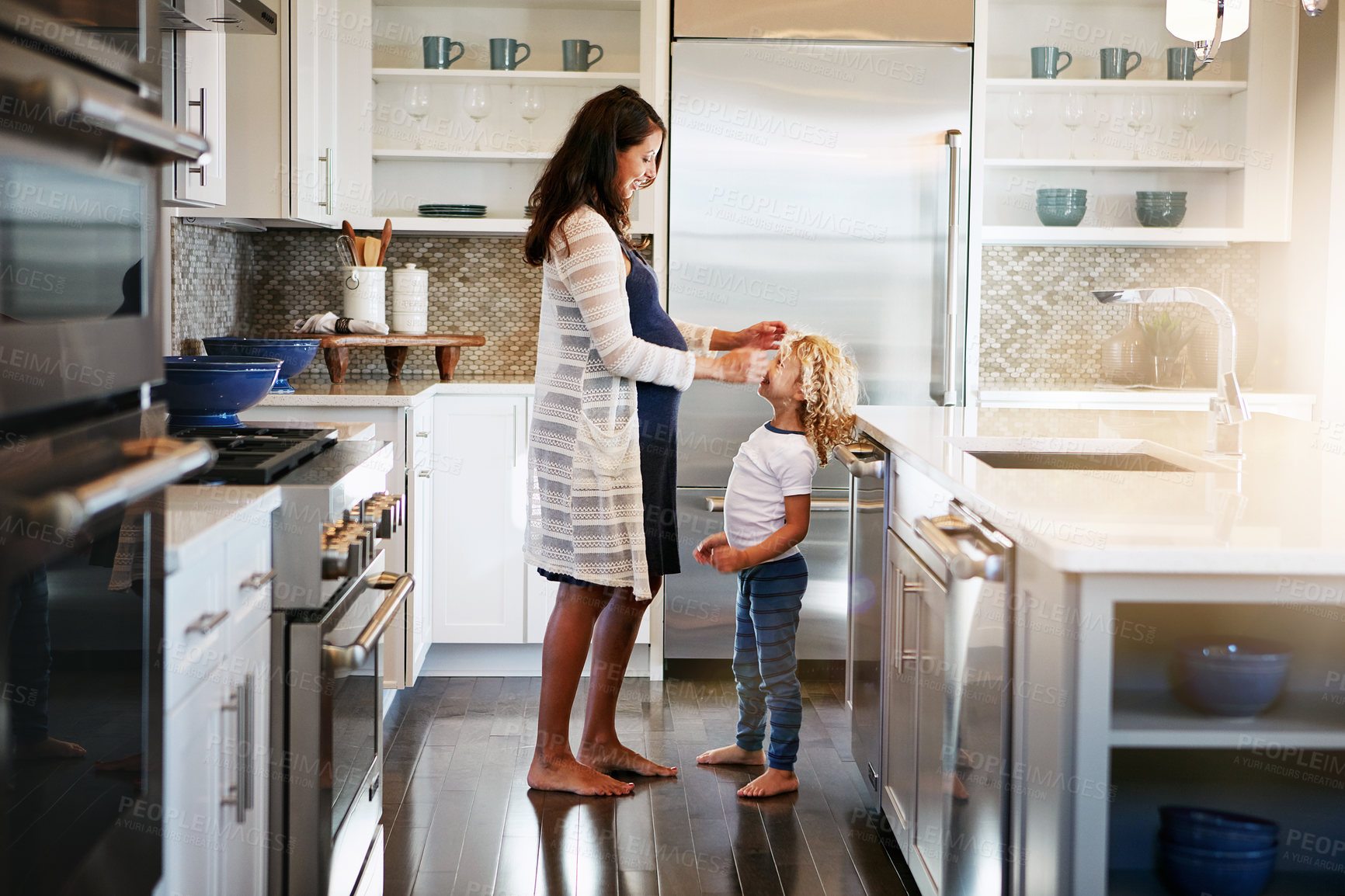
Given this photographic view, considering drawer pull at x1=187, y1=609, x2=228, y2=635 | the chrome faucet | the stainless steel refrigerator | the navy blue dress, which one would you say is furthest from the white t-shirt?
drawer pull at x1=187, y1=609, x2=228, y2=635

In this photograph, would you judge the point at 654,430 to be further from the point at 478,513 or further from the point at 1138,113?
the point at 1138,113

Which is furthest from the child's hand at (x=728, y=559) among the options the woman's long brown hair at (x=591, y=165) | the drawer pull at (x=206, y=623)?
the drawer pull at (x=206, y=623)

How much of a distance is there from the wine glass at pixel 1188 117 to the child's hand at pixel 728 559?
7.77 ft

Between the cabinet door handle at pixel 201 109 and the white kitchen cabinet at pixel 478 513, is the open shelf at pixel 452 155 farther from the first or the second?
the cabinet door handle at pixel 201 109

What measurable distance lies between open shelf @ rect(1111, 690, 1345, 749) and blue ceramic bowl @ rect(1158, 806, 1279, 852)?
5.6 inches

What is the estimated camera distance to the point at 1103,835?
1297 mm

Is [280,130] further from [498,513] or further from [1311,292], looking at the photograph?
[1311,292]

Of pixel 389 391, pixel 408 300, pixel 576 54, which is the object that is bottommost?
pixel 389 391

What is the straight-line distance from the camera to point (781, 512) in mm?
2553

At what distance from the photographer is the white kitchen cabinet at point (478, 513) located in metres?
3.46

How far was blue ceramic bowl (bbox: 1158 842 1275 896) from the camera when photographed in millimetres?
1421

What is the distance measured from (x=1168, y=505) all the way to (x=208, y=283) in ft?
9.04

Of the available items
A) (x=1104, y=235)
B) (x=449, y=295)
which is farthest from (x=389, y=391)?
(x=1104, y=235)

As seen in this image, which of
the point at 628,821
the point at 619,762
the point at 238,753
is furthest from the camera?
the point at 619,762
